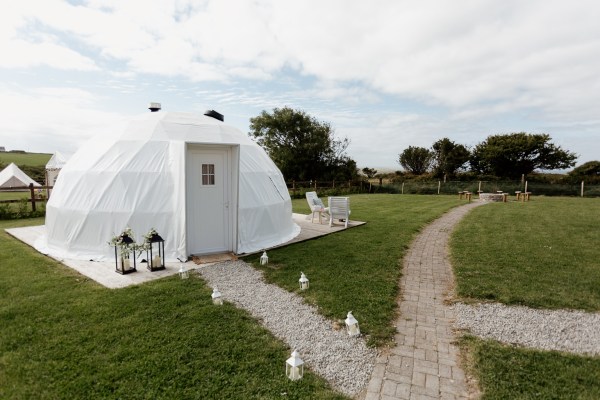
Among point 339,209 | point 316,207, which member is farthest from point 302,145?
point 339,209

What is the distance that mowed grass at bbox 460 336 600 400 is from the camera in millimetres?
2777

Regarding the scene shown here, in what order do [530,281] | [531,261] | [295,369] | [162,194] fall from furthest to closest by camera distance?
[162,194] < [531,261] < [530,281] < [295,369]

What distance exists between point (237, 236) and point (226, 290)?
2294mm

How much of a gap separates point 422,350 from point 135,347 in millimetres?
3149

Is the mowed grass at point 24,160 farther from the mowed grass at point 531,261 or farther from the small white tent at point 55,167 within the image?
the mowed grass at point 531,261

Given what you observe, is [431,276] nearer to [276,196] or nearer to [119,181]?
[276,196]

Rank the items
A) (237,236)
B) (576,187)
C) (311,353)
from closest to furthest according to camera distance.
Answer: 1. (311,353)
2. (237,236)
3. (576,187)

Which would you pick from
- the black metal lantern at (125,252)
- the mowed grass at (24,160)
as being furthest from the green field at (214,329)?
the mowed grass at (24,160)

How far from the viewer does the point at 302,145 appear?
29953 millimetres

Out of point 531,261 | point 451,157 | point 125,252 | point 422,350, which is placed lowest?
point 422,350

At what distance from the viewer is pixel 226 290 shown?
5.19m

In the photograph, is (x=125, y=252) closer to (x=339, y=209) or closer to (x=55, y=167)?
(x=339, y=209)

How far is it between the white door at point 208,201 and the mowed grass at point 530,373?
5.34 metres

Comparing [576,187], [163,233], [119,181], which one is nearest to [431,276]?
[163,233]
